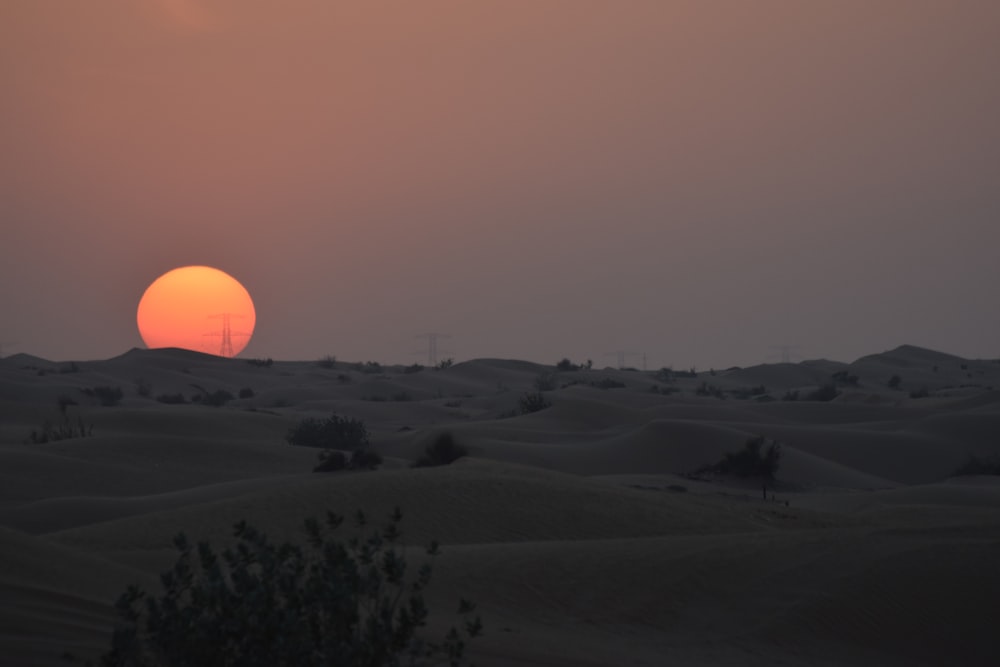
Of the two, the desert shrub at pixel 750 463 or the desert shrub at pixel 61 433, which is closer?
the desert shrub at pixel 750 463

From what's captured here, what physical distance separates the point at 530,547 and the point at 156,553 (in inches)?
153

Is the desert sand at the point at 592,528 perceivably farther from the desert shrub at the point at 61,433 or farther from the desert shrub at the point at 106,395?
the desert shrub at the point at 106,395

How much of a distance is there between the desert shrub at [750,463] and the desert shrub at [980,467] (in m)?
5.02

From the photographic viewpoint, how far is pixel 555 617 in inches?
419

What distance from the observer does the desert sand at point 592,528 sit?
987cm

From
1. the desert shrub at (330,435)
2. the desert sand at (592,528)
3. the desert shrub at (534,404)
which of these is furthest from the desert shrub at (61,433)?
the desert shrub at (534,404)

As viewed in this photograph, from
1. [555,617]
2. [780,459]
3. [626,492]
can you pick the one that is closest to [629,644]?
[555,617]

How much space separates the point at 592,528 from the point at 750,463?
1274cm

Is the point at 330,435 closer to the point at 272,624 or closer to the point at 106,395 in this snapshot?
Result: the point at 106,395

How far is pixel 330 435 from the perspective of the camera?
30.9 metres

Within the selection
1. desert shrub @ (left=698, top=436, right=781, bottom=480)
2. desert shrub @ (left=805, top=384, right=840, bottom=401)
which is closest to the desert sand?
desert shrub @ (left=698, top=436, right=781, bottom=480)

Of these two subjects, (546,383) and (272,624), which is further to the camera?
(546,383)

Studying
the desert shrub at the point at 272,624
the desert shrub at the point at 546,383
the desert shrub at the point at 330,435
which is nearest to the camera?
the desert shrub at the point at 272,624

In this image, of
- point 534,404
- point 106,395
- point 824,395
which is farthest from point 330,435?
point 824,395
